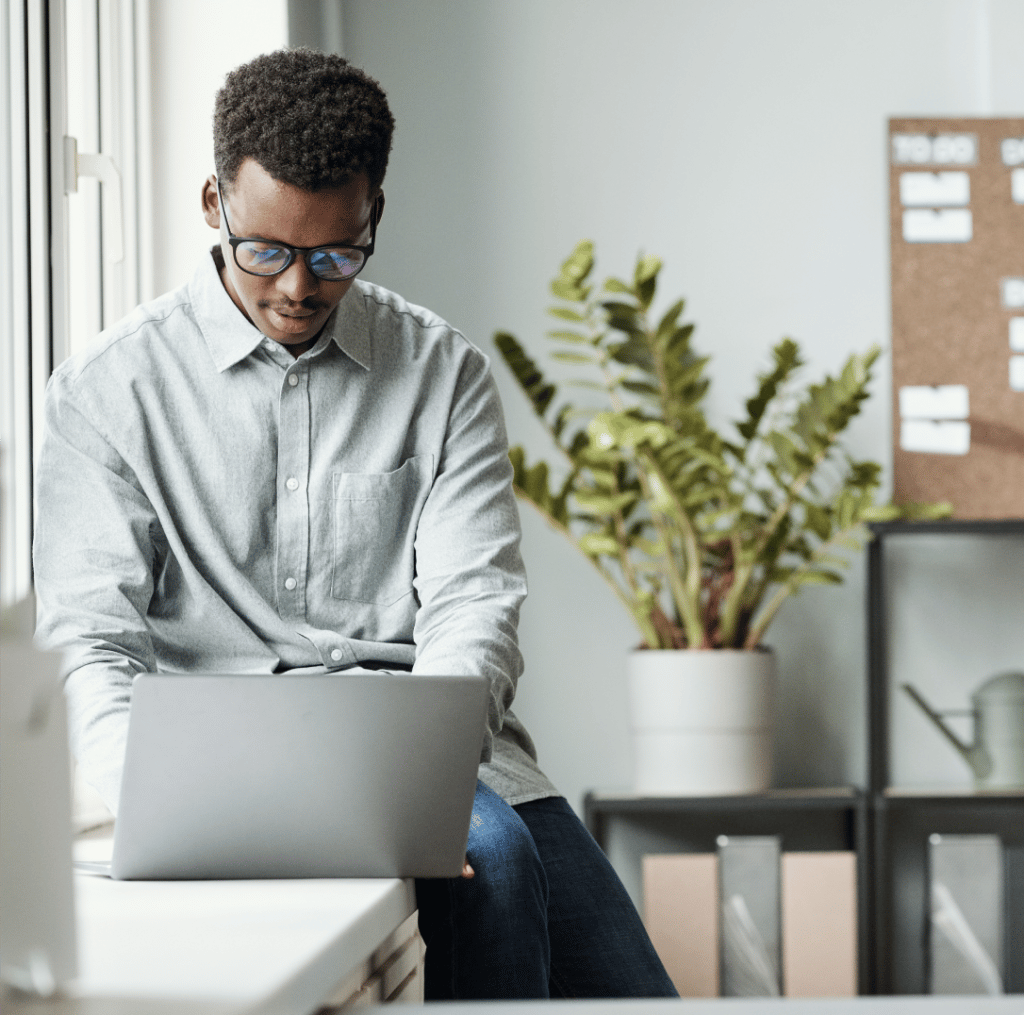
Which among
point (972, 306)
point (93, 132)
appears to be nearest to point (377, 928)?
point (93, 132)

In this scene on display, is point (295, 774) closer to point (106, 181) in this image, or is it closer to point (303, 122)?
point (303, 122)

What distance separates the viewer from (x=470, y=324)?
9.06 feet

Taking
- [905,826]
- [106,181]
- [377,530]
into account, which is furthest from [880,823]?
[106,181]

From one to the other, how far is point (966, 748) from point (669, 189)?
1.33 metres

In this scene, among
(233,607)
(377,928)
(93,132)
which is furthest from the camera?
(93,132)

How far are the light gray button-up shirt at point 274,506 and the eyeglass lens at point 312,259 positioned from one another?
99mm

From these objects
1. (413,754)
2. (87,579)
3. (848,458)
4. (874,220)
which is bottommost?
(413,754)

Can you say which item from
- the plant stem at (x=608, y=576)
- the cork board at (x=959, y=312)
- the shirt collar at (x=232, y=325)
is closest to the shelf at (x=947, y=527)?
the cork board at (x=959, y=312)

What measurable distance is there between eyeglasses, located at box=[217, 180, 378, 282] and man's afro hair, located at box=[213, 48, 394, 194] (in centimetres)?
6

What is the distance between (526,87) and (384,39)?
325 mm

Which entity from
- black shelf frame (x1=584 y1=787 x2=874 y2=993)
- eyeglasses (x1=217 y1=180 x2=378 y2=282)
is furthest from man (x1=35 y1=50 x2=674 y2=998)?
black shelf frame (x1=584 y1=787 x2=874 y2=993)

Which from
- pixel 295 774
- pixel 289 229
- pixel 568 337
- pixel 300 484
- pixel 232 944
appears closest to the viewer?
pixel 232 944

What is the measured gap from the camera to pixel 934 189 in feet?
8.91

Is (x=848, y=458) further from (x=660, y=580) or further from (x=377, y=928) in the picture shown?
(x=377, y=928)
